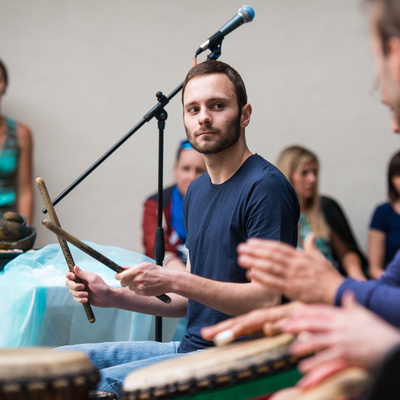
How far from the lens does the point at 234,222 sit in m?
1.72

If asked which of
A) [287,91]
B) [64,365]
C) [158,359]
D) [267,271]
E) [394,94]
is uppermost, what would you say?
[287,91]

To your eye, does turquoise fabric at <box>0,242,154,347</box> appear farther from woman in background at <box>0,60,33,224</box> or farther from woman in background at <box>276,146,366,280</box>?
woman in background at <box>276,146,366,280</box>

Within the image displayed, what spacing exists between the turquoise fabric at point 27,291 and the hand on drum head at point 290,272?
3.85ft

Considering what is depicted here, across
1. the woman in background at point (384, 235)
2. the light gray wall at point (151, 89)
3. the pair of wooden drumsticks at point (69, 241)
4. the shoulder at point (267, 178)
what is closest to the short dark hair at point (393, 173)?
the woman in background at point (384, 235)

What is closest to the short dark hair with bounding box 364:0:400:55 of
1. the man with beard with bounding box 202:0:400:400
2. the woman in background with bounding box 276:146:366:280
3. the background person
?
the man with beard with bounding box 202:0:400:400

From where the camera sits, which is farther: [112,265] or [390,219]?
[390,219]

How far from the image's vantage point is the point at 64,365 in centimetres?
97

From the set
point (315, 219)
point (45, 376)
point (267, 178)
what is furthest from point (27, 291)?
point (315, 219)

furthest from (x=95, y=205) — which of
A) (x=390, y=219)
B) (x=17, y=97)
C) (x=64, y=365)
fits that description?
(x=64, y=365)

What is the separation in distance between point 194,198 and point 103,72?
7.15ft

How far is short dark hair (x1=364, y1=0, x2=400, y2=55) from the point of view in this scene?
3.12 feet

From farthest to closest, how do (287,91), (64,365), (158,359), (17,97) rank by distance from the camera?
A: (287,91) < (17,97) < (158,359) < (64,365)

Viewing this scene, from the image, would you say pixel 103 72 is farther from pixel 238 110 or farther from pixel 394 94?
pixel 394 94

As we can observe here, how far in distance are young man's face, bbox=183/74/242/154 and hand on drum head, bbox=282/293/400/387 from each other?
0.96 meters
